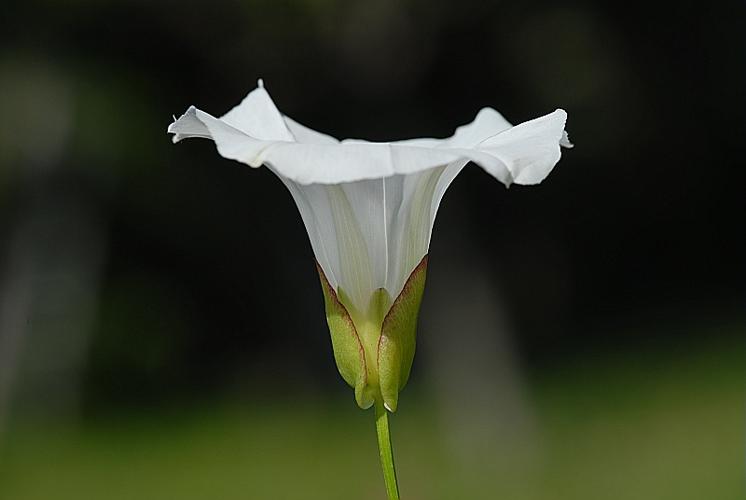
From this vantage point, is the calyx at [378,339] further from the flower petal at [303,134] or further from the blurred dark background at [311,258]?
the blurred dark background at [311,258]

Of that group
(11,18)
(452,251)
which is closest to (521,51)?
(452,251)

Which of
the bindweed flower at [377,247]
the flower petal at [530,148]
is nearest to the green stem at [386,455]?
the bindweed flower at [377,247]

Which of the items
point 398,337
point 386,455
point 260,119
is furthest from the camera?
point 260,119

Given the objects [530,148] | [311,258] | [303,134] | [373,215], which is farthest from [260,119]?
[311,258]

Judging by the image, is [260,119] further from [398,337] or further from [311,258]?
[311,258]

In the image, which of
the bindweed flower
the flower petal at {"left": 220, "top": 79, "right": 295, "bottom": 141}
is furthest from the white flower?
the flower petal at {"left": 220, "top": 79, "right": 295, "bottom": 141}

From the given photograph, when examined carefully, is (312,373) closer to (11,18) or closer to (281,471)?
(281,471)
